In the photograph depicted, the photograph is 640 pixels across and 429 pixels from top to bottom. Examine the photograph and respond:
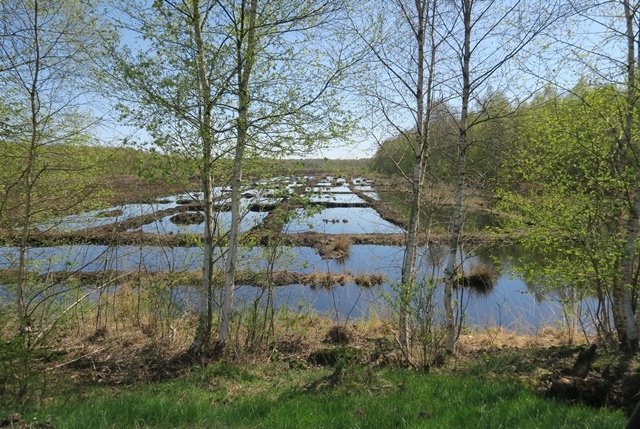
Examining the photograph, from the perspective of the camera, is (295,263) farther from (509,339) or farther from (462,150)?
(509,339)

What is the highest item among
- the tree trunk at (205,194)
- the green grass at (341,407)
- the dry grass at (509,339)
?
the tree trunk at (205,194)

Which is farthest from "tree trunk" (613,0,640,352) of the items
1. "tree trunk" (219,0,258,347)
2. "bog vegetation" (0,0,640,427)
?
"tree trunk" (219,0,258,347)

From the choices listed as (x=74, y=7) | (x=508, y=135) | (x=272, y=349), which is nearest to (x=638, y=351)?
(x=508, y=135)

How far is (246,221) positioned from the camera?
6934 mm

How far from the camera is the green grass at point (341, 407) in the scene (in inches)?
128

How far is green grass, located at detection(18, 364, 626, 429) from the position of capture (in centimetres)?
326

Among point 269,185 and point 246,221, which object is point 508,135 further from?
point 246,221

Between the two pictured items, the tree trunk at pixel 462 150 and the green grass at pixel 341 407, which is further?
the tree trunk at pixel 462 150

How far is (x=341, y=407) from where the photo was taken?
3926 millimetres

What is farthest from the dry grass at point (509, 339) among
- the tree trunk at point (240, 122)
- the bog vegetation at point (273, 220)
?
the tree trunk at point (240, 122)

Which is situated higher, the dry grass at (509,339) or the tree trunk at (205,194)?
the tree trunk at (205,194)

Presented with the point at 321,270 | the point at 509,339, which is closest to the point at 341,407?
the point at 509,339

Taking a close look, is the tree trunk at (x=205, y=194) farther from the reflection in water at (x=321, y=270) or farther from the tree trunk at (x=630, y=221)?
the tree trunk at (x=630, y=221)

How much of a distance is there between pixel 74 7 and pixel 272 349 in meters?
6.96
